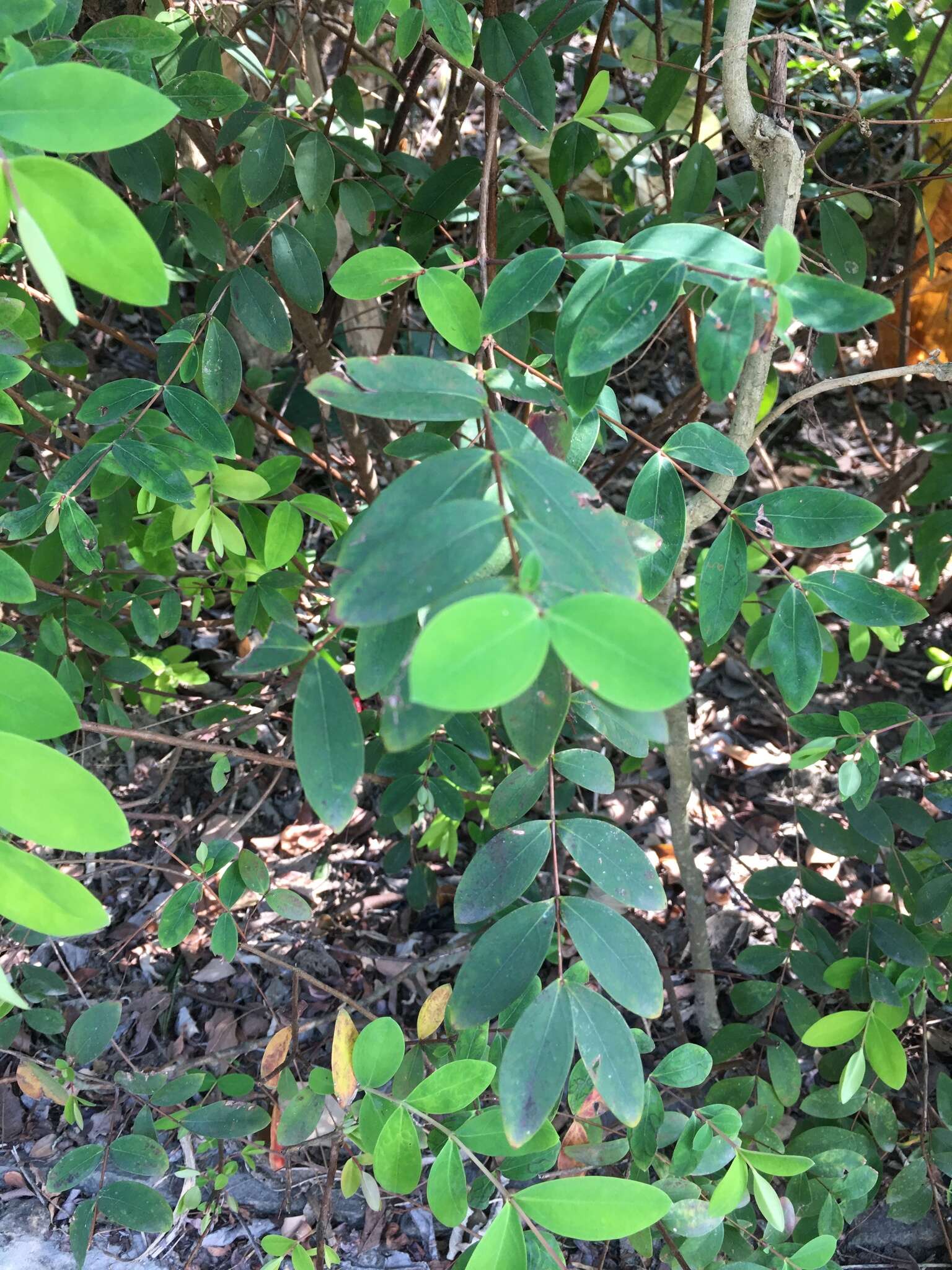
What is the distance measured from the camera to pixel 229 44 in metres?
1.29

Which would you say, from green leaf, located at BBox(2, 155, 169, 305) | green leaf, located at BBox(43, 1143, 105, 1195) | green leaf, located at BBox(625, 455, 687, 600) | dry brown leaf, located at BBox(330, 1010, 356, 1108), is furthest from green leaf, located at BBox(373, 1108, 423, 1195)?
green leaf, located at BBox(2, 155, 169, 305)

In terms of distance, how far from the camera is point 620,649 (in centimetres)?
48

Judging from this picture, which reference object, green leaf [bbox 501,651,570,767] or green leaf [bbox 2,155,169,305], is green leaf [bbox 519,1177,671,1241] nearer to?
green leaf [bbox 501,651,570,767]

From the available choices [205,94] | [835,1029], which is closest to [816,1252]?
[835,1029]

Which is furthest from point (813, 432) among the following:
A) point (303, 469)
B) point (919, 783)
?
point (303, 469)

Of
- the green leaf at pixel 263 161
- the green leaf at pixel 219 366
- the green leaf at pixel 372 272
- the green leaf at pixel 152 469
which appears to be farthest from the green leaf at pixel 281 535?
the green leaf at pixel 372 272

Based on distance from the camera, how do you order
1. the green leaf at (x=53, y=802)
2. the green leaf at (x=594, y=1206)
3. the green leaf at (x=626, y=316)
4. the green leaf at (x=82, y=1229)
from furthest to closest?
the green leaf at (x=82, y=1229) < the green leaf at (x=594, y=1206) < the green leaf at (x=626, y=316) < the green leaf at (x=53, y=802)

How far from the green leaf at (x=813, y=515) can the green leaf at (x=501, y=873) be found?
0.36 meters

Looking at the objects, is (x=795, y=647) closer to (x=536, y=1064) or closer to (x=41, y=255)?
(x=536, y=1064)

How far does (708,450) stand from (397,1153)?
0.72m

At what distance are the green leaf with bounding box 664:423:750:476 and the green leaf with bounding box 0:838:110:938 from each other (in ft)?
1.98

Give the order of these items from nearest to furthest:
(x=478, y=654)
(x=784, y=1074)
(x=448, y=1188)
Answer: (x=478, y=654) → (x=448, y=1188) → (x=784, y=1074)

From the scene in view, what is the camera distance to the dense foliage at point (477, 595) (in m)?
0.56

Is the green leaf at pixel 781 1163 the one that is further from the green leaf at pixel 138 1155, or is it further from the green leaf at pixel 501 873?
the green leaf at pixel 138 1155
